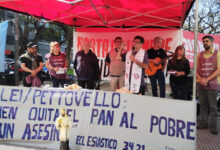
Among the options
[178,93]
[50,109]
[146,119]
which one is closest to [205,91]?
[178,93]

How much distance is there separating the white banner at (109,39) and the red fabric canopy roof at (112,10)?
10.1 inches

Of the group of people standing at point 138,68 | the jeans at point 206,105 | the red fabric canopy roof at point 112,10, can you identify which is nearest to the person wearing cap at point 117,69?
the group of people standing at point 138,68

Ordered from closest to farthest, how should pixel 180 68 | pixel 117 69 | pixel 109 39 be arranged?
pixel 180 68 → pixel 117 69 → pixel 109 39

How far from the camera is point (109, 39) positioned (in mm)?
6957

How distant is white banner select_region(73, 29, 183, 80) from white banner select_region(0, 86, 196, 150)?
3.52 meters

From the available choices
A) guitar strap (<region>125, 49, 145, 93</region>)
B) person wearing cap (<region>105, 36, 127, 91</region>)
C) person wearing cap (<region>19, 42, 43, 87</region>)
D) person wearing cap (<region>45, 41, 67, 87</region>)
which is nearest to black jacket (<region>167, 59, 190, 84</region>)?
guitar strap (<region>125, 49, 145, 93</region>)

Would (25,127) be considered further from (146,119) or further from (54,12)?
(54,12)

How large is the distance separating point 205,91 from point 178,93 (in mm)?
574

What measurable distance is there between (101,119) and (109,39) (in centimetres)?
414

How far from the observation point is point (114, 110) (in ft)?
10.6

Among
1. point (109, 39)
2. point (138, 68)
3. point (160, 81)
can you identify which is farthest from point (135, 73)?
point (109, 39)

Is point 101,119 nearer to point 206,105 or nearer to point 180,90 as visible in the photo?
point 180,90

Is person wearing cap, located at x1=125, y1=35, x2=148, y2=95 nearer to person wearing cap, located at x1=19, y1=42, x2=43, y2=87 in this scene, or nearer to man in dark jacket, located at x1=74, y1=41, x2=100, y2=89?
man in dark jacket, located at x1=74, y1=41, x2=100, y2=89

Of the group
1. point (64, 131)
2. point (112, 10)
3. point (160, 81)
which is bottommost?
point (64, 131)
